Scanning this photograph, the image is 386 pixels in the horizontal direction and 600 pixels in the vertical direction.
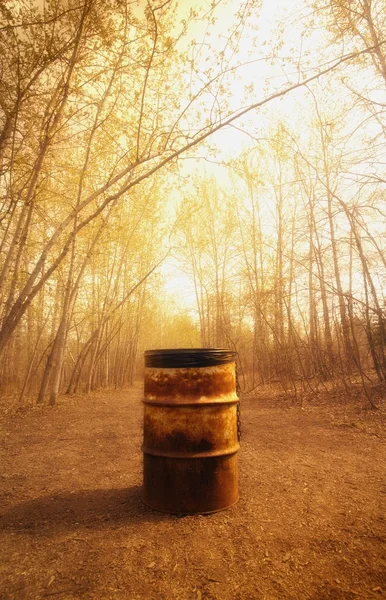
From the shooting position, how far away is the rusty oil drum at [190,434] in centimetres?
288

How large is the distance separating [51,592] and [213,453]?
1449mm

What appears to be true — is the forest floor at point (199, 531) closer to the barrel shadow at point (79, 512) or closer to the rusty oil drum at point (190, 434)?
the barrel shadow at point (79, 512)

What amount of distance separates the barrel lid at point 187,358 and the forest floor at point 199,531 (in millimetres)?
1298

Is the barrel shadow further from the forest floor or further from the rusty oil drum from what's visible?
the rusty oil drum

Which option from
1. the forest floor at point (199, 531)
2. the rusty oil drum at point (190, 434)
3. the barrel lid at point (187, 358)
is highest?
the barrel lid at point (187, 358)

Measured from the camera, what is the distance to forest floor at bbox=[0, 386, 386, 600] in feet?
6.60

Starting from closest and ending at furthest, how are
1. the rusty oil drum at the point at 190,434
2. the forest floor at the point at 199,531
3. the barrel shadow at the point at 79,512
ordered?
the forest floor at the point at 199,531, the barrel shadow at the point at 79,512, the rusty oil drum at the point at 190,434

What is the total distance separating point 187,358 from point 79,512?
5.63ft

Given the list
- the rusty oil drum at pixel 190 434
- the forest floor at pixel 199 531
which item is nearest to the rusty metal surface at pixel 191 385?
the rusty oil drum at pixel 190 434

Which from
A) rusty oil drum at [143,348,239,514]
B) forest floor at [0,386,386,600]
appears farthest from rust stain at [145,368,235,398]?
forest floor at [0,386,386,600]

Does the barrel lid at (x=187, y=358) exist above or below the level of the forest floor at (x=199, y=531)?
above

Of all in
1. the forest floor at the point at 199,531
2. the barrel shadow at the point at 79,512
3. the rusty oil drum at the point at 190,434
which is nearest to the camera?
the forest floor at the point at 199,531

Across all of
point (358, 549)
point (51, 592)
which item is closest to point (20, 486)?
point (51, 592)

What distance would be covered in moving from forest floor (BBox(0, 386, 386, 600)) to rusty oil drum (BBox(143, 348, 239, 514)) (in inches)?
6.7
